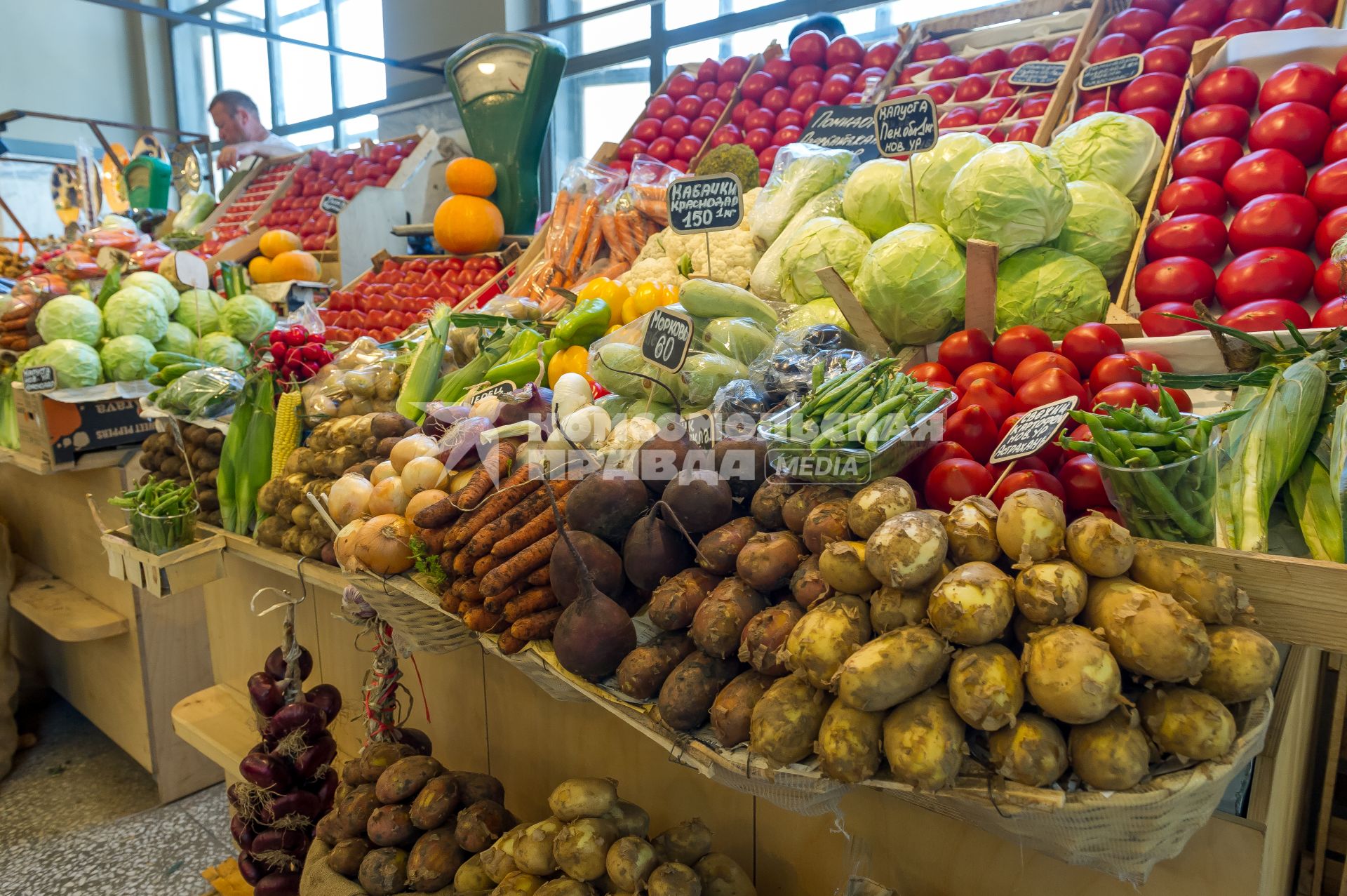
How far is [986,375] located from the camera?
5.06ft

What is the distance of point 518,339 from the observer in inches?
101

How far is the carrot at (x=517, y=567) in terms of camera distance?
143 cm

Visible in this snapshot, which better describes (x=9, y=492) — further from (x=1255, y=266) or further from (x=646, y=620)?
(x=1255, y=266)

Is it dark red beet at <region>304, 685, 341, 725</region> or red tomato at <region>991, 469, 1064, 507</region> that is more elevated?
red tomato at <region>991, 469, 1064, 507</region>

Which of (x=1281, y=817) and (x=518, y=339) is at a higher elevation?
(x=518, y=339)

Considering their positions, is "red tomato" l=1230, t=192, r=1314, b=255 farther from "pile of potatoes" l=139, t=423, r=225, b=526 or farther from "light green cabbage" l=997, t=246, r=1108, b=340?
"pile of potatoes" l=139, t=423, r=225, b=526

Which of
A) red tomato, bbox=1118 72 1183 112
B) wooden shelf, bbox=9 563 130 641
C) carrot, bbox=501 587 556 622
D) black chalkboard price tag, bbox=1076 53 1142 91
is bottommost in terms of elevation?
wooden shelf, bbox=9 563 130 641

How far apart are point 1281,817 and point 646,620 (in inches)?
41.3

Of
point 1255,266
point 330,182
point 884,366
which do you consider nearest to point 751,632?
point 884,366

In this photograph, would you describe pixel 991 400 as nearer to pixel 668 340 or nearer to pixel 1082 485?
pixel 1082 485

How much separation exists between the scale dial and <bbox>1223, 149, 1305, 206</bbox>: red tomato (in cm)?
370

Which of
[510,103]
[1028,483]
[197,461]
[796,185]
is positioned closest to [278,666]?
[197,461]

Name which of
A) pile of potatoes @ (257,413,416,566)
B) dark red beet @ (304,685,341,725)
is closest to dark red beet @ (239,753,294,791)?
dark red beet @ (304,685,341,725)

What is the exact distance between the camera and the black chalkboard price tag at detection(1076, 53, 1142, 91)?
285cm
